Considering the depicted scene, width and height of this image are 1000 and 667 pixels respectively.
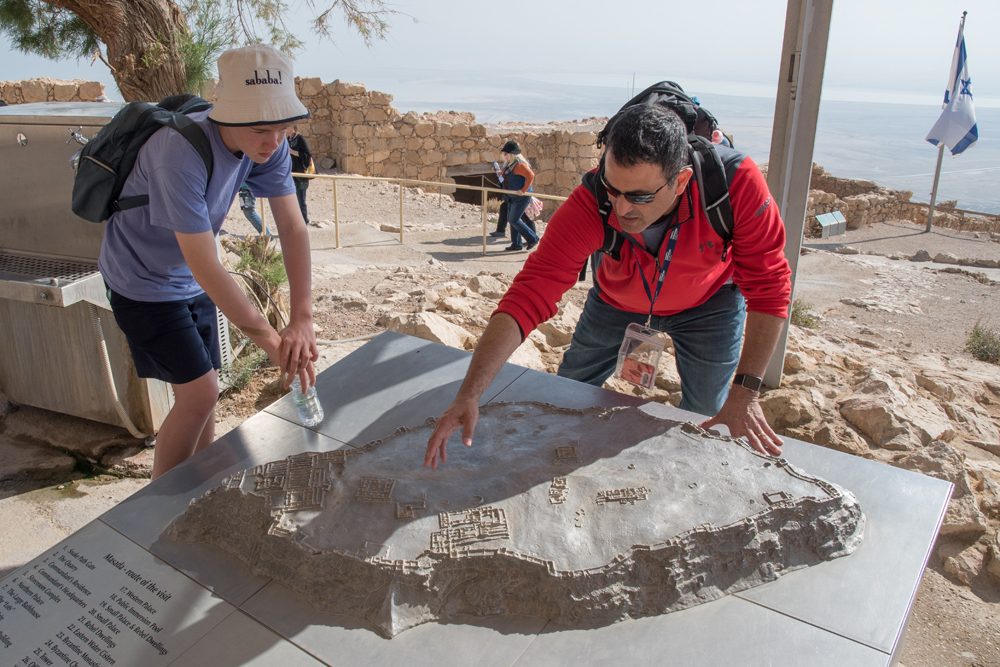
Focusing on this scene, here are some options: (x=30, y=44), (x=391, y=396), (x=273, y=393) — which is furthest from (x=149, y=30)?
(x=391, y=396)

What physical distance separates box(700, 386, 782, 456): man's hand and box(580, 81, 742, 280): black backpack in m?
0.49

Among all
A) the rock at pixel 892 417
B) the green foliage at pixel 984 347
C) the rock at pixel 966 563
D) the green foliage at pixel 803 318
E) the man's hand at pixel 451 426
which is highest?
the man's hand at pixel 451 426

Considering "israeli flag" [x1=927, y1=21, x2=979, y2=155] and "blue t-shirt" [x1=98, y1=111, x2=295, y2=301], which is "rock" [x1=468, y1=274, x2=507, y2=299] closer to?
"blue t-shirt" [x1=98, y1=111, x2=295, y2=301]

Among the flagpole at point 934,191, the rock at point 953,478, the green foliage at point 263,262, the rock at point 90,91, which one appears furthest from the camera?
the flagpole at point 934,191

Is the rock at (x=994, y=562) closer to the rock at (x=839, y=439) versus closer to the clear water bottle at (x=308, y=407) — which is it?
the rock at (x=839, y=439)

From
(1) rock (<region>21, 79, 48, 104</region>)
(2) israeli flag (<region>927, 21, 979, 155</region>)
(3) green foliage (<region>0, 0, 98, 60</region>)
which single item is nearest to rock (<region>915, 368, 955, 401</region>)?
(3) green foliage (<region>0, 0, 98, 60</region>)

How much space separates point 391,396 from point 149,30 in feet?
15.2

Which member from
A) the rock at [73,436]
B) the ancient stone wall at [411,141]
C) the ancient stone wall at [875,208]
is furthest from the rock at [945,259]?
the rock at [73,436]

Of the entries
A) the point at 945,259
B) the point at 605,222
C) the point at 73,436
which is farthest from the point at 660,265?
the point at 945,259

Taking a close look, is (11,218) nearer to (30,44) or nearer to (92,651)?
(92,651)

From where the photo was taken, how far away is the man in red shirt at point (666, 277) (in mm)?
2047

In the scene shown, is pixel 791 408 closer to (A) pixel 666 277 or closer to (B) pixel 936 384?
(B) pixel 936 384

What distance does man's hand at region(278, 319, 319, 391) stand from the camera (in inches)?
92.7

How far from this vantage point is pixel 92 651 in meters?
1.73
